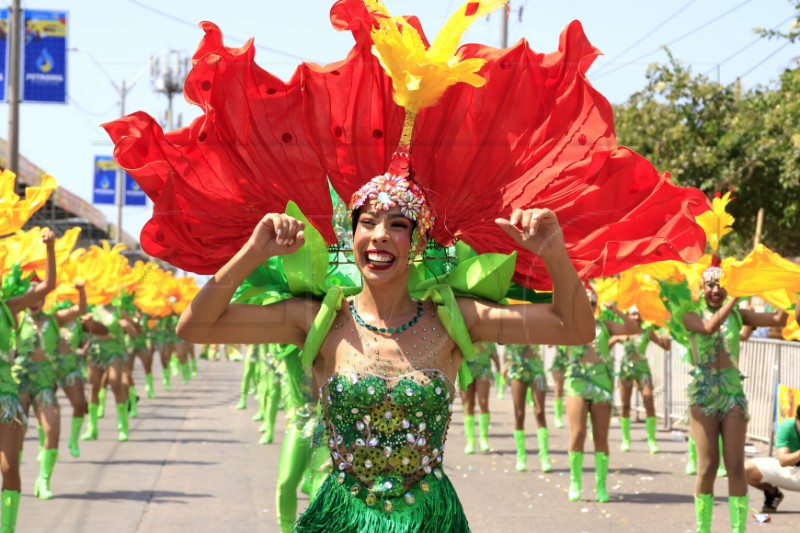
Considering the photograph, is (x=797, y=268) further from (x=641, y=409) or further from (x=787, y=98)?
(x=641, y=409)

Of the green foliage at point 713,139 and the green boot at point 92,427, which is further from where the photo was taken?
the green foliage at point 713,139

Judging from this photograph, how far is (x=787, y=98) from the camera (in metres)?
17.1

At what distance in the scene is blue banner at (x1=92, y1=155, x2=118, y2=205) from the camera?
24.3 meters

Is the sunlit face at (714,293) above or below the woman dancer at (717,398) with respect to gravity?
above

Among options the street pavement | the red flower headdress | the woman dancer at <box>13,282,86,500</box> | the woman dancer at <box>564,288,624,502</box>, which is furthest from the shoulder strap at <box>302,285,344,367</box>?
the woman dancer at <box>13,282,86,500</box>

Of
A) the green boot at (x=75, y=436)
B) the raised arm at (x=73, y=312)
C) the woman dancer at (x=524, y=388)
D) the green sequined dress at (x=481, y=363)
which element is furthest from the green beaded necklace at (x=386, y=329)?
the green boot at (x=75, y=436)

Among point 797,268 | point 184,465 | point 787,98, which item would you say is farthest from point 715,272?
point 787,98

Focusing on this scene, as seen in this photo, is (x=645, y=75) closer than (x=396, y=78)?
No

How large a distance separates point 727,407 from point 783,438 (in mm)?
1222

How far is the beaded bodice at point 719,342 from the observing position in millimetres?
9281

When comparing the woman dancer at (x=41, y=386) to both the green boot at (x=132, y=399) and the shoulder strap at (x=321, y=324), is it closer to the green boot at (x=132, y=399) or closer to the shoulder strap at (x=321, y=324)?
the shoulder strap at (x=321, y=324)

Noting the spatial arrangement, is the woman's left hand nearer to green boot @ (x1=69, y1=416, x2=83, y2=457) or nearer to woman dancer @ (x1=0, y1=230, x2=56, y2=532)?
woman dancer @ (x1=0, y1=230, x2=56, y2=532)

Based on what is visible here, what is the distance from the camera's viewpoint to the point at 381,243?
14.1 feet

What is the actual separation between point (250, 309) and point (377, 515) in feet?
2.58
